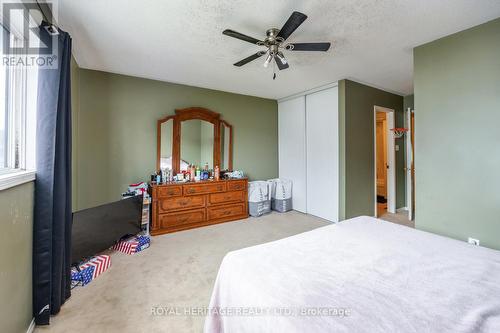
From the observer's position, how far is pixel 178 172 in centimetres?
374

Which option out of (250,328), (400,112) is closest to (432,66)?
(400,112)

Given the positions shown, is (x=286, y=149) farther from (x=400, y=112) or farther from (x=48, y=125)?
(x=48, y=125)

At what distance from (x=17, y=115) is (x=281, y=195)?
3.83 meters

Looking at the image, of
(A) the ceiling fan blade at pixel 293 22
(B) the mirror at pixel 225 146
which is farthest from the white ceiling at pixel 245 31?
(B) the mirror at pixel 225 146

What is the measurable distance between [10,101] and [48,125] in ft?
0.87

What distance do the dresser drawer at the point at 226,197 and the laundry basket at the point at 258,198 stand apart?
192 mm

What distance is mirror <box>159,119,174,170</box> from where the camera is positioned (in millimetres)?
3639

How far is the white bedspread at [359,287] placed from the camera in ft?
2.69

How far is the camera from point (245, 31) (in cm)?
218

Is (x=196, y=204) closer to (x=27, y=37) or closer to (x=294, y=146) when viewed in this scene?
(x=294, y=146)

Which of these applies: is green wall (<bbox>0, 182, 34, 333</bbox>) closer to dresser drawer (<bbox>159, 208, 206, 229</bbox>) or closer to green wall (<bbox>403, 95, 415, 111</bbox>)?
dresser drawer (<bbox>159, 208, 206, 229</bbox>)

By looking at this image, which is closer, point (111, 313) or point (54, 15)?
point (111, 313)

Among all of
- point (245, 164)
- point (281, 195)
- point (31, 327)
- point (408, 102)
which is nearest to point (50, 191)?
point (31, 327)

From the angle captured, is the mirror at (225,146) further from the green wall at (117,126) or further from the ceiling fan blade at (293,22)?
the ceiling fan blade at (293,22)
